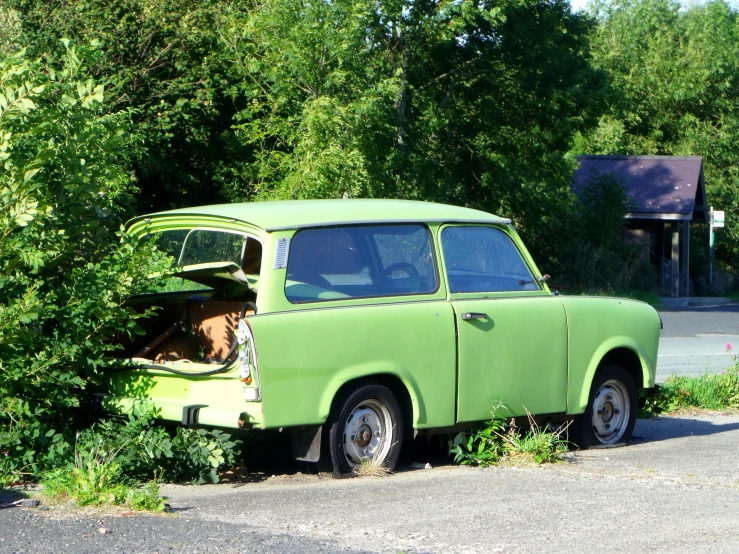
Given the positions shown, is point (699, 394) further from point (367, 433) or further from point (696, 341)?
point (696, 341)

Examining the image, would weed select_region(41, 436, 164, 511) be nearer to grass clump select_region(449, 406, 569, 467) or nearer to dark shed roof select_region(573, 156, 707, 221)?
grass clump select_region(449, 406, 569, 467)

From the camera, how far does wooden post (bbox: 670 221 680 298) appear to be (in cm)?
3819

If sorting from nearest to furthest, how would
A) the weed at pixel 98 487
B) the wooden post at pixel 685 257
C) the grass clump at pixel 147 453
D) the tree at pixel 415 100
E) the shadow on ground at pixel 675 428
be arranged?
the weed at pixel 98 487, the grass clump at pixel 147 453, the shadow on ground at pixel 675 428, the tree at pixel 415 100, the wooden post at pixel 685 257

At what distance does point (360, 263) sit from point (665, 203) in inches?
1315

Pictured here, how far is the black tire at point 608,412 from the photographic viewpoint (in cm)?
819

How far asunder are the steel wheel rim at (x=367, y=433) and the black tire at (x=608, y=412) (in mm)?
1892

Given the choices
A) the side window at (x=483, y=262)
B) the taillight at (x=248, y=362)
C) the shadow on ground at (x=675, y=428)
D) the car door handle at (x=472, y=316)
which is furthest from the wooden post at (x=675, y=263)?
the taillight at (x=248, y=362)

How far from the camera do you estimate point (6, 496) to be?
5938 millimetres

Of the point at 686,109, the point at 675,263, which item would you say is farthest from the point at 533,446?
the point at 686,109

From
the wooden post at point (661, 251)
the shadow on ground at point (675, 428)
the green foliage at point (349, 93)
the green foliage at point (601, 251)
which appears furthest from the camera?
the wooden post at point (661, 251)

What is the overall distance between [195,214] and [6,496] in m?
2.34

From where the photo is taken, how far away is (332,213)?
716cm

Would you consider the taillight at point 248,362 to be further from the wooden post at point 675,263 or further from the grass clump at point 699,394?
the wooden post at point 675,263

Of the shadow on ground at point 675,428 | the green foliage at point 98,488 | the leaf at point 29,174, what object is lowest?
the shadow on ground at point 675,428
